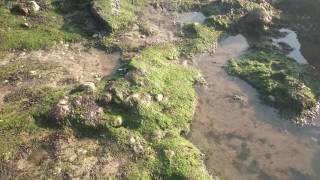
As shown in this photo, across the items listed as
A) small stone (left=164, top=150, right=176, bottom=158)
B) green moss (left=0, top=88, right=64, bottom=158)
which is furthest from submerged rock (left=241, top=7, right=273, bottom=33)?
green moss (left=0, top=88, right=64, bottom=158)

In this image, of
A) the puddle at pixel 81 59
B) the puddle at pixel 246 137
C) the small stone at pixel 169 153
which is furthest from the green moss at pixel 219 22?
the small stone at pixel 169 153

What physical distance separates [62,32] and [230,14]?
8.41 metres

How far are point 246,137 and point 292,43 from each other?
7.67m

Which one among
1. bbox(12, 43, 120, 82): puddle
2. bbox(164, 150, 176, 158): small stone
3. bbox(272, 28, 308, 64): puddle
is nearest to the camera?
bbox(164, 150, 176, 158): small stone

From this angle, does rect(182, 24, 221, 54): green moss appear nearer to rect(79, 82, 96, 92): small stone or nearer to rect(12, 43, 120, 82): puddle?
rect(12, 43, 120, 82): puddle

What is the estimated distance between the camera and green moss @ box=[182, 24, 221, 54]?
20391mm

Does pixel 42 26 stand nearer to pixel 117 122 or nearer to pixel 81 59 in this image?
pixel 81 59

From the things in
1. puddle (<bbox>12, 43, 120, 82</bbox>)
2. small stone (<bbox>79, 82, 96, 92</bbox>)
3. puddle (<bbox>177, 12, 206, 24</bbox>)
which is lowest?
puddle (<bbox>12, 43, 120, 82</bbox>)

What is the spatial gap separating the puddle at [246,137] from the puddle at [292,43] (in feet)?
11.8

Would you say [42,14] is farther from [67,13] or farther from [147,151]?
[147,151]

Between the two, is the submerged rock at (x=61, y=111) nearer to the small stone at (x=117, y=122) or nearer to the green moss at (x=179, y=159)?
the small stone at (x=117, y=122)

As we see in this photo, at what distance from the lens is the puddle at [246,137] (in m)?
14.9

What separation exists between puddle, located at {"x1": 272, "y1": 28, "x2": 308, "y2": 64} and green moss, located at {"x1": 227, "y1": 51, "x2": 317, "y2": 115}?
30.2 inches

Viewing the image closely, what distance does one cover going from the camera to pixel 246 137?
16.1m
